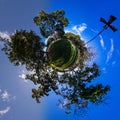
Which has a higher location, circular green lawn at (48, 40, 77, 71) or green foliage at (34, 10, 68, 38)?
green foliage at (34, 10, 68, 38)

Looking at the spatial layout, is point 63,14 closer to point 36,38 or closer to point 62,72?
point 36,38

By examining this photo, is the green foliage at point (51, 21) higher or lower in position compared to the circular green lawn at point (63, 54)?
higher

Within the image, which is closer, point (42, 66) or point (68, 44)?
point (68, 44)

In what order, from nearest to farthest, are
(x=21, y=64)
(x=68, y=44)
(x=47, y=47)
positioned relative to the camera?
(x=68, y=44) < (x=47, y=47) < (x=21, y=64)

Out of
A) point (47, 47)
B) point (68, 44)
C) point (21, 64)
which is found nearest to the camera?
point (68, 44)

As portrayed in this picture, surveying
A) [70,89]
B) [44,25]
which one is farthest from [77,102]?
[44,25]

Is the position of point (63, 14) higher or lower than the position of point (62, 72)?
higher

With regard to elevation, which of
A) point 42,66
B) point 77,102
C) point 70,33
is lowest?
point 77,102
